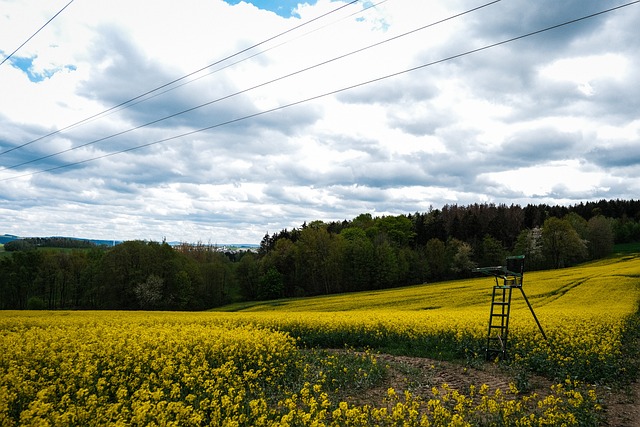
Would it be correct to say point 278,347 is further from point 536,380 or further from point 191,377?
point 536,380

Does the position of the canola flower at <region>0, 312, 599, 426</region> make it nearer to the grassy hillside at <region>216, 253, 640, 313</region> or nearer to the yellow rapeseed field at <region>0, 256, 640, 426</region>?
the yellow rapeseed field at <region>0, 256, 640, 426</region>

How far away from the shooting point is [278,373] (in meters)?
11.2

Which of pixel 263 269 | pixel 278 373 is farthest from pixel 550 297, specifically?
pixel 263 269

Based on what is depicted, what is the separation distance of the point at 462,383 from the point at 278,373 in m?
4.81

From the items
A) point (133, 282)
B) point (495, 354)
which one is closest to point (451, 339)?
point (495, 354)

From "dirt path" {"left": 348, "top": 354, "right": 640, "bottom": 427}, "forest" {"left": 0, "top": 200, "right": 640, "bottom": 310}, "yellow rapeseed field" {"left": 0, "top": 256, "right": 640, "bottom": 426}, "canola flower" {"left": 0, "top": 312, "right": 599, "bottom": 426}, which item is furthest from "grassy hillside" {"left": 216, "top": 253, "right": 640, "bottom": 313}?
"forest" {"left": 0, "top": 200, "right": 640, "bottom": 310}

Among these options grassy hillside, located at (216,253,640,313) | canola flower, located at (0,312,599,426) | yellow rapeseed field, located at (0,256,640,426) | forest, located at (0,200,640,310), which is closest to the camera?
canola flower, located at (0,312,599,426)

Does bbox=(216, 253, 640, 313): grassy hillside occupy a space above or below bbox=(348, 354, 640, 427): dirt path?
below

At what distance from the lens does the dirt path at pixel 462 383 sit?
9.20 meters

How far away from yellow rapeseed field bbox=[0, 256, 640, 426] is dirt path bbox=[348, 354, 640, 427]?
1.18ft

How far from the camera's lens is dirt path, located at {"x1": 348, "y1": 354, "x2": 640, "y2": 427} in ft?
30.2

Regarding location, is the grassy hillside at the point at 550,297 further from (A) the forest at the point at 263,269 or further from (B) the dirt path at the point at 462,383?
(A) the forest at the point at 263,269

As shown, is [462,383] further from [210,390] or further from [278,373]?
[210,390]

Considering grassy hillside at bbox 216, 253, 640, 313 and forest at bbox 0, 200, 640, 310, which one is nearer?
grassy hillside at bbox 216, 253, 640, 313
